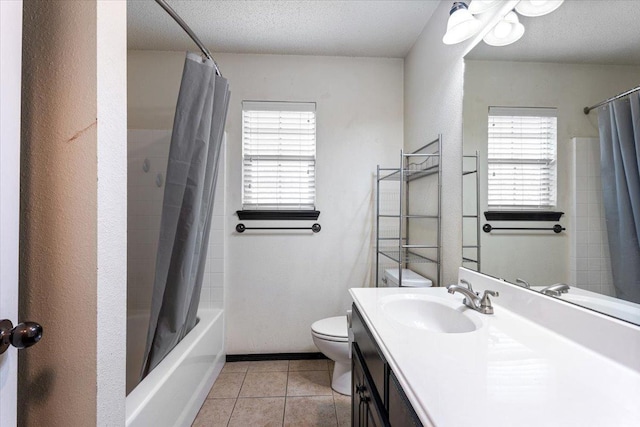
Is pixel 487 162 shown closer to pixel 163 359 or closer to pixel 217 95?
pixel 217 95

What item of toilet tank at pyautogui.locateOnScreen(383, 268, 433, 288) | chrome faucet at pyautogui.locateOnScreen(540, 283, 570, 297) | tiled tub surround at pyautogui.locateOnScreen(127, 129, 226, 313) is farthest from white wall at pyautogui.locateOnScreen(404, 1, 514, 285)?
tiled tub surround at pyautogui.locateOnScreen(127, 129, 226, 313)

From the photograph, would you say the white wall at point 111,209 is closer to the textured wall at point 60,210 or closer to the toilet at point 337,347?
the textured wall at point 60,210

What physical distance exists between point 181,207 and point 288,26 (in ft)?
4.62

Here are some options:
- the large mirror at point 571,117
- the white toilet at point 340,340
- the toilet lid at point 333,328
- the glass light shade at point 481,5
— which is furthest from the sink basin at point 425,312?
the glass light shade at point 481,5

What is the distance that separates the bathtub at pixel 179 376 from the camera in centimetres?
105

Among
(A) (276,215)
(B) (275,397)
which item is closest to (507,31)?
(A) (276,215)

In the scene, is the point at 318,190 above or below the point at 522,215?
above

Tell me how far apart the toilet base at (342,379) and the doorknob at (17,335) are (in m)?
1.56

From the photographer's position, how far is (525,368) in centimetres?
64

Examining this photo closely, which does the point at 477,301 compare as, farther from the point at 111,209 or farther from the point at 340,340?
the point at 111,209

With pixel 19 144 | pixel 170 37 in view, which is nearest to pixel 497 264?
pixel 19 144

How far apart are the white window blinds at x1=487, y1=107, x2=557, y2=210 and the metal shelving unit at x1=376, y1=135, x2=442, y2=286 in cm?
43

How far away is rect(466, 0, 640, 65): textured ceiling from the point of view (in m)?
0.72

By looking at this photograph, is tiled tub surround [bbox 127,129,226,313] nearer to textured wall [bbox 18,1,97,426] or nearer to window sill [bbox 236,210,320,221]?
window sill [bbox 236,210,320,221]
